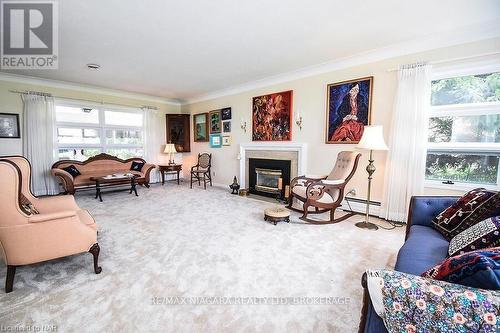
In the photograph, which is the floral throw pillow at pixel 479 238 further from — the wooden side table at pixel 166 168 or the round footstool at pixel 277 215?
the wooden side table at pixel 166 168

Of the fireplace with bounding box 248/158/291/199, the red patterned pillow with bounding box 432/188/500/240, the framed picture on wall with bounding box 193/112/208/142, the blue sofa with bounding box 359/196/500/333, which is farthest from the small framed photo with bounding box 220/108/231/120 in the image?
the red patterned pillow with bounding box 432/188/500/240

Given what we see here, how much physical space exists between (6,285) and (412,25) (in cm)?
472

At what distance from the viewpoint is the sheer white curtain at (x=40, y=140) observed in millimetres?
4730

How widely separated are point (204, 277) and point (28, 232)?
1.41m

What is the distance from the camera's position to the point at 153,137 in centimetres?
648

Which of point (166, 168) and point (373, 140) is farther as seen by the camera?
point (166, 168)

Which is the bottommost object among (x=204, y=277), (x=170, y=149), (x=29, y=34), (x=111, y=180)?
(x=204, y=277)

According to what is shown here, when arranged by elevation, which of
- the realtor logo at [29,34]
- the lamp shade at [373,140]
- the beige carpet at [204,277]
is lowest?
the beige carpet at [204,277]

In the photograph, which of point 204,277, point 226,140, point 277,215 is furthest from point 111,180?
point 204,277

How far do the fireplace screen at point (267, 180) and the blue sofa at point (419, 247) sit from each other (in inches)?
114

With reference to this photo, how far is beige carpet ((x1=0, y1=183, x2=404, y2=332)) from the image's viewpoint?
4.81 feet

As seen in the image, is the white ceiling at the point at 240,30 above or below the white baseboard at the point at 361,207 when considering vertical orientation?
above

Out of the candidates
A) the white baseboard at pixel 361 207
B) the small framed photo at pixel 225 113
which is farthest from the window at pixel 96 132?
the white baseboard at pixel 361 207

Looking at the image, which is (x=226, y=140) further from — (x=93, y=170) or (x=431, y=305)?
(x=431, y=305)
